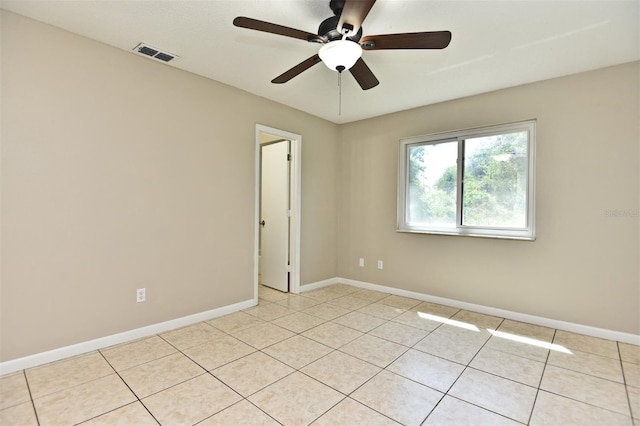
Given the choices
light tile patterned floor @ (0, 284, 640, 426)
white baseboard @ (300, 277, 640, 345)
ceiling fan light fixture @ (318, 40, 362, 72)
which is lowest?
light tile patterned floor @ (0, 284, 640, 426)

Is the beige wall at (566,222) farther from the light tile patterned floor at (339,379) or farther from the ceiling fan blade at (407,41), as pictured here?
the ceiling fan blade at (407,41)

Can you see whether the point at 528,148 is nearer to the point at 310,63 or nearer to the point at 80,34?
the point at 310,63

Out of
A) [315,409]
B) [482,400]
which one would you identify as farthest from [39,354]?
[482,400]

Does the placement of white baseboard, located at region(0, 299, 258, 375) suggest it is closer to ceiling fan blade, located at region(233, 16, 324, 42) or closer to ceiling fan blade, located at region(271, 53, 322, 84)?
ceiling fan blade, located at region(271, 53, 322, 84)

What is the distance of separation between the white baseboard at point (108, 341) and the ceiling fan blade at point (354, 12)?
2855 mm

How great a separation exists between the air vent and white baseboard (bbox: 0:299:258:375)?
7.86 ft

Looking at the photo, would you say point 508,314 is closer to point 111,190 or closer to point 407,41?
point 407,41

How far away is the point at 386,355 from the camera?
2463mm

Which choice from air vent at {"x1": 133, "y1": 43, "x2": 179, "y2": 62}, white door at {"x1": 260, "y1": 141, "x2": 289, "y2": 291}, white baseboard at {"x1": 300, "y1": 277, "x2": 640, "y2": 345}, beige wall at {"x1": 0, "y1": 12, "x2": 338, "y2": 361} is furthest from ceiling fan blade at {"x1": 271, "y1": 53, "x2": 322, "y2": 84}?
white baseboard at {"x1": 300, "y1": 277, "x2": 640, "y2": 345}

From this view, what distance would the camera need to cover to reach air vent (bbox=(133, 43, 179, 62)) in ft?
8.40

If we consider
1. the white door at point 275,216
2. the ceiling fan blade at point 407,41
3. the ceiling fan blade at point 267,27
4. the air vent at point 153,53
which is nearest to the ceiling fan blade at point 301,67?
the ceiling fan blade at point 267,27

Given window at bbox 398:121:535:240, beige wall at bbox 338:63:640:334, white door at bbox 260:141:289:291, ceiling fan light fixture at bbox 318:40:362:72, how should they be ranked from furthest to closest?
white door at bbox 260:141:289:291 < window at bbox 398:121:535:240 < beige wall at bbox 338:63:640:334 < ceiling fan light fixture at bbox 318:40:362:72

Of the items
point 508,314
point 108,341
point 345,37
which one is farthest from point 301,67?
point 508,314

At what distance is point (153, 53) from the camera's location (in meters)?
2.66
